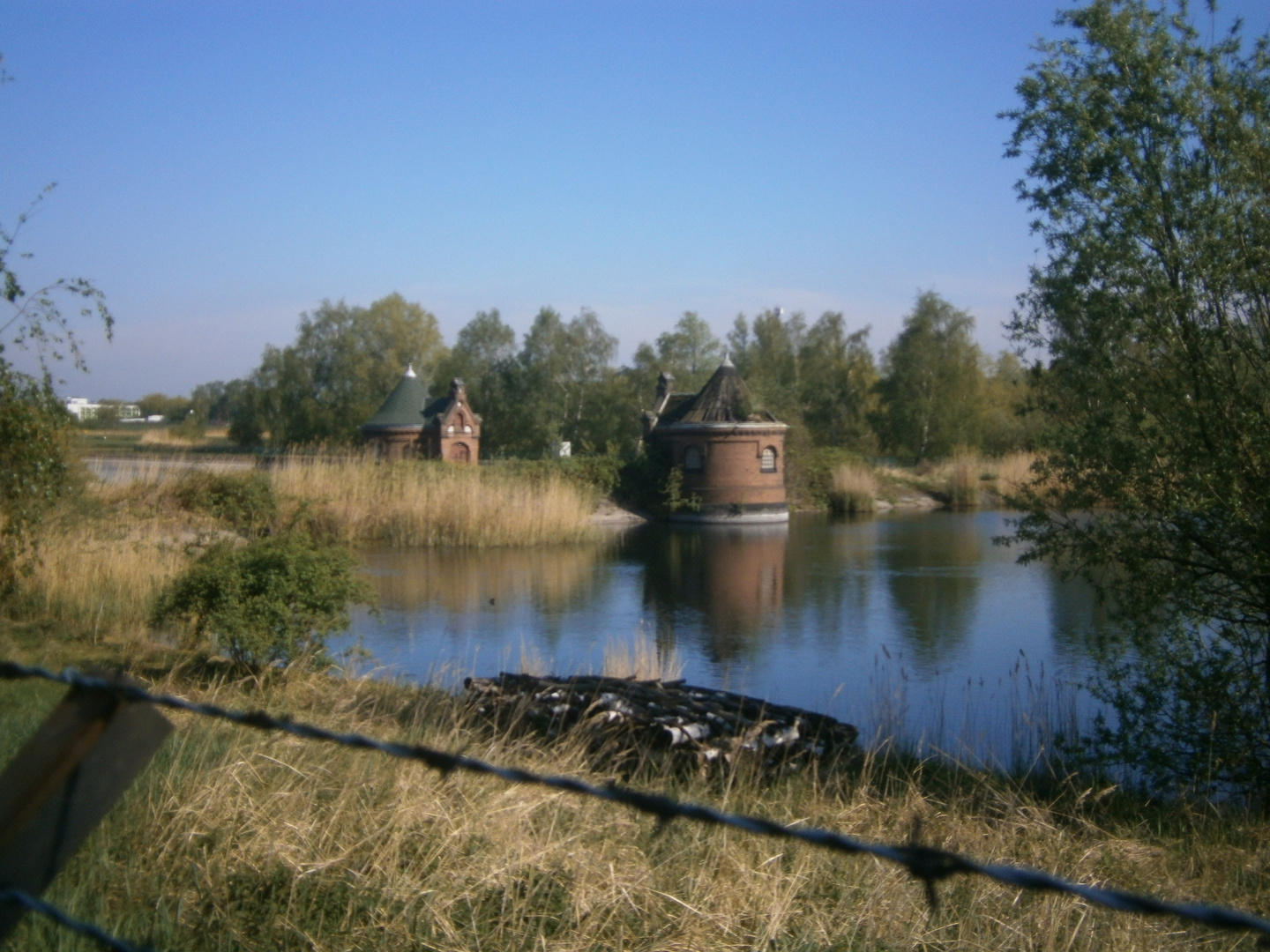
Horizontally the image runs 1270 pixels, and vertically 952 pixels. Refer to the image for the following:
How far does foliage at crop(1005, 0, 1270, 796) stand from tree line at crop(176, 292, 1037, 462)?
33.9m

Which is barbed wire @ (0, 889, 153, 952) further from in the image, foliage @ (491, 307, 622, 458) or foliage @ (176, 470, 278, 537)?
foliage @ (491, 307, 622, 458)

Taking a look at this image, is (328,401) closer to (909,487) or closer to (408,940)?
(909,487)

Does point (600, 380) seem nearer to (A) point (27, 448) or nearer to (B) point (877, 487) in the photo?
(B) point (877, 487)

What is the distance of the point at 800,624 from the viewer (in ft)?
56.6

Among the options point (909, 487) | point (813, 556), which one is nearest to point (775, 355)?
point (909, 487)

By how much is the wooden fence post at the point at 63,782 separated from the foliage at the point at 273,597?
8163 mm

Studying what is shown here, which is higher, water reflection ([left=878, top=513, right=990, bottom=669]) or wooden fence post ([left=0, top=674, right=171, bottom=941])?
wooden fence post ([left=0, top=674, right=171, bottom=941])

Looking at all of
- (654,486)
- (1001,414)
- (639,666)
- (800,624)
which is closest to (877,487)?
(654,486)

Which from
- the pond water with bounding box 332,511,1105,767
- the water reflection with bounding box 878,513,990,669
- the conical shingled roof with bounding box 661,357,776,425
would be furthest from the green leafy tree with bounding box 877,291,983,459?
the pond water with bounding box 332,511,1105,767

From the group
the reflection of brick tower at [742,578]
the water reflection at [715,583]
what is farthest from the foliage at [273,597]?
the reflection of brick tower at [742,578]

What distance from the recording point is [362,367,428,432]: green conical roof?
4591 centimetres

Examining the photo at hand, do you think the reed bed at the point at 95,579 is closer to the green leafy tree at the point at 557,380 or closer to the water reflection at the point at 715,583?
the water reflection at the point at 715,583

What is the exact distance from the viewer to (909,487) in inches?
1731

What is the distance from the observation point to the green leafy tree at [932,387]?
54.8 meters
